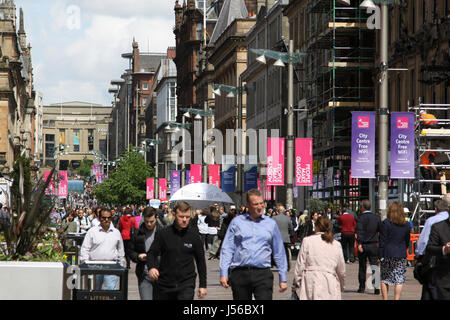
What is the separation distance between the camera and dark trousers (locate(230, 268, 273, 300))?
11750 millimetres

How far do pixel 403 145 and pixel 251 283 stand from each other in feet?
58.6

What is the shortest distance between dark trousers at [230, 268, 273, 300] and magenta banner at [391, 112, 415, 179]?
57.1 feet

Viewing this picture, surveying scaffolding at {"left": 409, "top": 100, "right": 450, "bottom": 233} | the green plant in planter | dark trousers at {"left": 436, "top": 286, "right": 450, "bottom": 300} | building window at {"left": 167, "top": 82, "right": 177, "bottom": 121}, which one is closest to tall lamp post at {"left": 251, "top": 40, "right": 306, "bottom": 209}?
scaffolding at {"left": 409, "top": 100, "right": 450, "bottom": 233}

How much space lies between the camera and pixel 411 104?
41.8 metres

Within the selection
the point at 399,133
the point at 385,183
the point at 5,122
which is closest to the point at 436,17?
the point at 399,133

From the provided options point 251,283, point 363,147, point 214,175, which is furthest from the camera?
point 214,175

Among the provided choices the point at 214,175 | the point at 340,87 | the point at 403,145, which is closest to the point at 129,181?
the point at 214,175

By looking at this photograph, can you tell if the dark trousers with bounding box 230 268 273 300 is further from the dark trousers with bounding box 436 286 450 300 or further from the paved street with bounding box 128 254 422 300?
the paved street with bounding box 128 254 422 300

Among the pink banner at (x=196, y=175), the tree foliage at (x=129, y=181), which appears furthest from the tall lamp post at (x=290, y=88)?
the tree foliage at (x=129, y=181)

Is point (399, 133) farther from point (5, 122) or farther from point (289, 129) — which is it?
point (5, 122)

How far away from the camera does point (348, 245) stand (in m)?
30.8

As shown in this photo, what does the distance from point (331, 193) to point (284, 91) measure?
19.9 m

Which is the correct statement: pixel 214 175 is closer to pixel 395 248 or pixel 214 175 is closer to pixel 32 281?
pixel 395 248
